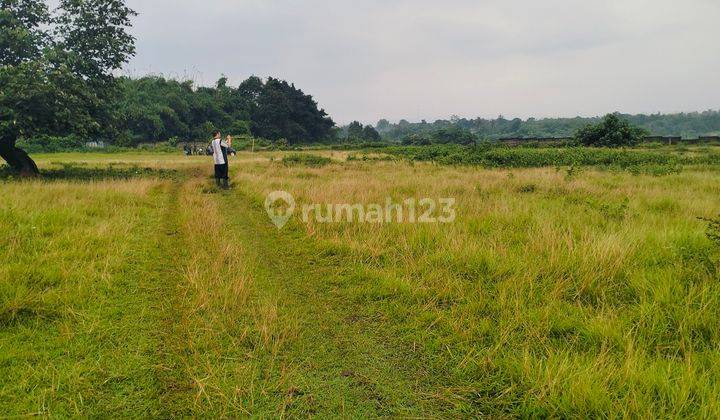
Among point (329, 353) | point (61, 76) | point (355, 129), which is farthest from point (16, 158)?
point (355, 129)

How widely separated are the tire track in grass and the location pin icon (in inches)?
94.8

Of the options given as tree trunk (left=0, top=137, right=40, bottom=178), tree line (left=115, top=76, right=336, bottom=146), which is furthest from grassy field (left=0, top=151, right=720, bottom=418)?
tree line (left=115, top=76, right=336, bottom=146)

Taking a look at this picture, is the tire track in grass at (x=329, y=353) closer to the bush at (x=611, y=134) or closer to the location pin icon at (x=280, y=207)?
the location pin icon at (x=280, y=207)

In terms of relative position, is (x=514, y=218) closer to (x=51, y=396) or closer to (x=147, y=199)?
(x=51, y=396)

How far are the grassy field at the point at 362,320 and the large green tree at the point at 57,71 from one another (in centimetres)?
858

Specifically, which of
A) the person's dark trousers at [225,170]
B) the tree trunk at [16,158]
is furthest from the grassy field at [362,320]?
the tree trunk at [16,158]

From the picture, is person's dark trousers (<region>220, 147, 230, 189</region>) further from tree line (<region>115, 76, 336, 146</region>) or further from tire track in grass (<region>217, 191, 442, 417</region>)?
tree line (<region>115, 76, 336, 146</region>)

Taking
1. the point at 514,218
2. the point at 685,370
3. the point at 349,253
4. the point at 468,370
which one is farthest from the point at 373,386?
the point at 514,218

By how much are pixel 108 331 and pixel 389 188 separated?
30.2 ft

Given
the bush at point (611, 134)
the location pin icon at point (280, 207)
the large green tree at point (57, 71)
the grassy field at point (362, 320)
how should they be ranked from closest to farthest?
the grassy field at point (362, 320) → the location pin icon at point (280, 207) → the large green tree at point (57, 71) → the bush at point (611, 134)

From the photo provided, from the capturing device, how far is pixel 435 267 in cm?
512

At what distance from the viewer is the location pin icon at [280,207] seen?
8.11 metres

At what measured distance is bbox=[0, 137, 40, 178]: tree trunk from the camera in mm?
15102

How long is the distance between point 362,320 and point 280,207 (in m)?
5.77
